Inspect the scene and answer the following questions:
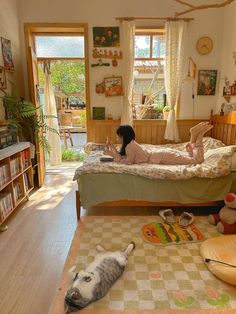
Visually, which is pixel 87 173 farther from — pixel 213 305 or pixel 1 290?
pixel 213 305

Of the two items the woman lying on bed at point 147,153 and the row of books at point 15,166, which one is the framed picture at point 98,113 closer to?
the woman lying on bed at point 147,153

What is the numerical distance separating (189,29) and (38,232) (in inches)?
138

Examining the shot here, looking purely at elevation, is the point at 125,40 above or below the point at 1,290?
above

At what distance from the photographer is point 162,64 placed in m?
3.72

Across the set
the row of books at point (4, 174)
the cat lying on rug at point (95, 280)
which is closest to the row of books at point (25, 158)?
the row of books at point (4, 174)

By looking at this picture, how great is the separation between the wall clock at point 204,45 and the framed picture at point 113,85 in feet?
4.30

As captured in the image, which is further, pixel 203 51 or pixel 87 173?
pixel 203 51

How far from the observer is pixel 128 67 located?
346 cm

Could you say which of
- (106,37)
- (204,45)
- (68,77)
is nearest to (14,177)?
(106,37)

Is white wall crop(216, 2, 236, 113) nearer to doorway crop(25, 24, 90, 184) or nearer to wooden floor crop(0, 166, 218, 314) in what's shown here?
doorway crop(25, 24, 90, 184)

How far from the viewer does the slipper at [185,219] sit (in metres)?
2.28

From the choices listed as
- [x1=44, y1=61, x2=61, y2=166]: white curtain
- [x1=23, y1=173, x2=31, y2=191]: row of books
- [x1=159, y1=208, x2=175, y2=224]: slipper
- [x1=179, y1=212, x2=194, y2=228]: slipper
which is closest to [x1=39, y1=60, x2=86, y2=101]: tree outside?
[x1=44, y1=61, x2=61, y2=166]: white curtain

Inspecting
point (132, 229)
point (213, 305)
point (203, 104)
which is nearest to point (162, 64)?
point (203, 104)

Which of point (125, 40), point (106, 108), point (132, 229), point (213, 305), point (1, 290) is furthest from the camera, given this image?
point (106, 108)
